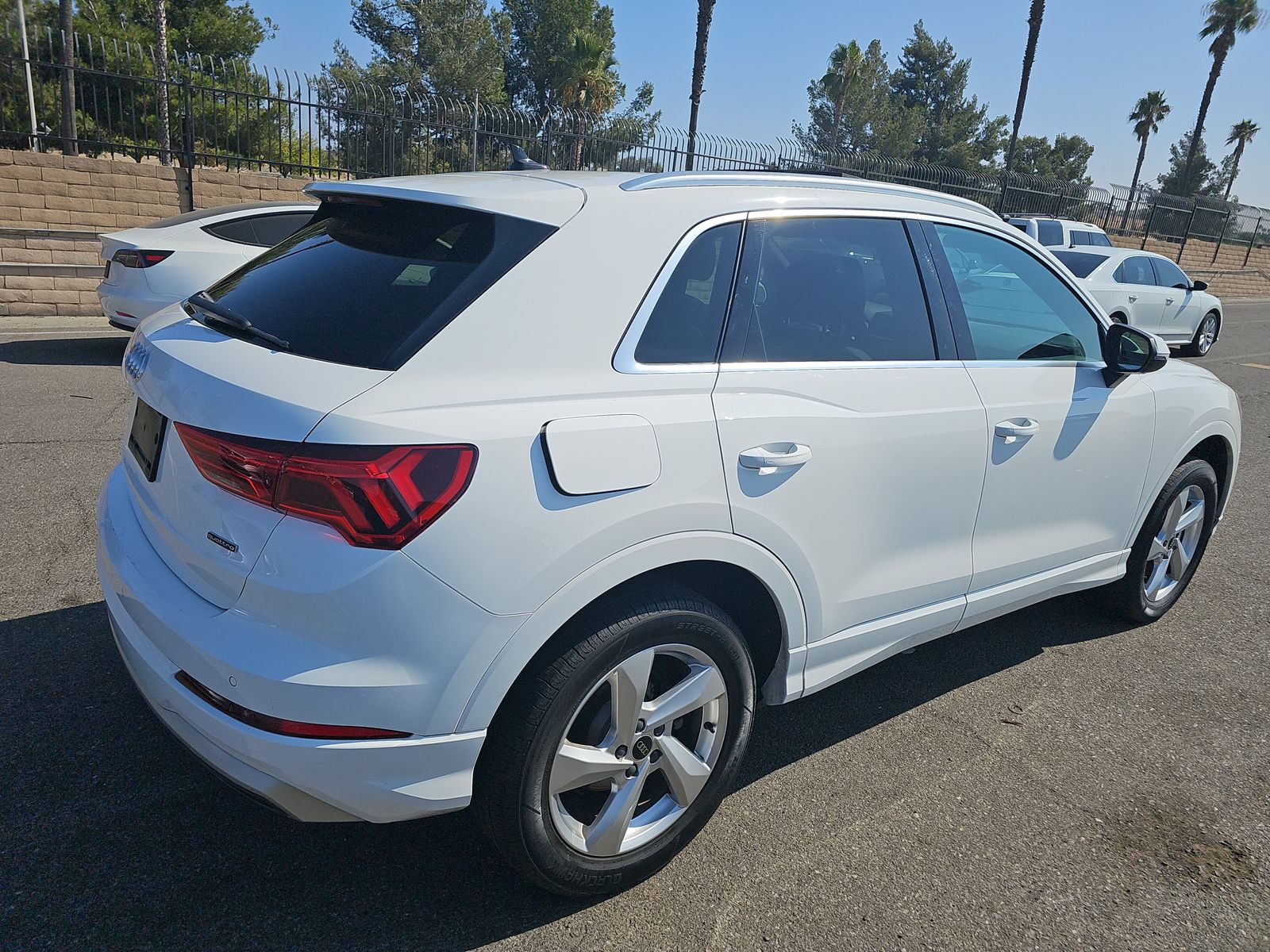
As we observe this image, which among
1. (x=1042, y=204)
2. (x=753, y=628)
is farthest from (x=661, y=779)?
(x=1042, y=204)

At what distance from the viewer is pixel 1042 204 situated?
84.4 ft

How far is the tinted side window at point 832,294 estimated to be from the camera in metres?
2.62

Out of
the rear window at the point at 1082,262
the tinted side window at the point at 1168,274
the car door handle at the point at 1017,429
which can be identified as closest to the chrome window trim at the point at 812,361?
the car door handle at the point at 1017,429

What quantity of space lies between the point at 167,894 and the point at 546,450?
4.81 ft

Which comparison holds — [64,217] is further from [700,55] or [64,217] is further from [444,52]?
[444,52]

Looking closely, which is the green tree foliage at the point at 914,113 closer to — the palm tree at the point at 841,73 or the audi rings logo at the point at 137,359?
the palm tree at the point at 841,73

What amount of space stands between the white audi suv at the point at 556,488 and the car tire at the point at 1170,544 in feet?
4.03

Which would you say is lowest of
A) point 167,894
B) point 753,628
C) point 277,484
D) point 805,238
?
point 167,894

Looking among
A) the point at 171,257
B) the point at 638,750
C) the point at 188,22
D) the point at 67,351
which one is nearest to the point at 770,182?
the point at 638,750

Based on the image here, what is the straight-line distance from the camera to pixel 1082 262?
13.1 meters

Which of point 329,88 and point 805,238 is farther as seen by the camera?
point 329,88

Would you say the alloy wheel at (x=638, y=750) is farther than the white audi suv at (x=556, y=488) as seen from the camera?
Yes

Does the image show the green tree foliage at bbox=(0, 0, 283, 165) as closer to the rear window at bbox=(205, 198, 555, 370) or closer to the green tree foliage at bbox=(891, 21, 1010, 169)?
the rear window at bbox=(205, 198, 555, 370)

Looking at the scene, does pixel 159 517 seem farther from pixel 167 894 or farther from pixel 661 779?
pixel 661 779
